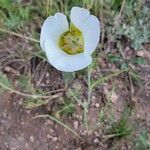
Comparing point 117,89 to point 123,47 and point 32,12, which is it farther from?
point 32,12

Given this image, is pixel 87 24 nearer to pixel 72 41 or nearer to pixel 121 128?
pixel 72 41

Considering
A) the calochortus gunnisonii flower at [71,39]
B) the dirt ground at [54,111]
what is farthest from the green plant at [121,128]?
the calochortus gunnisonii flower at [71,39]

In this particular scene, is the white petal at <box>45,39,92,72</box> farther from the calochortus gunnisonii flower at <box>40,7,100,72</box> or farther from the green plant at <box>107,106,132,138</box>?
the green plant at <box>107,106,132,138</box>

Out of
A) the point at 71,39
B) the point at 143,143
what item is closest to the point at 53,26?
the point at 71,39

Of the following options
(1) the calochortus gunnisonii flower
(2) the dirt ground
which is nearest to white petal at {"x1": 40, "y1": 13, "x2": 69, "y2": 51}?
(1) the calochortus gunnisonii flower

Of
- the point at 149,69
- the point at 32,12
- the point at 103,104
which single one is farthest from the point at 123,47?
the point at 32,12

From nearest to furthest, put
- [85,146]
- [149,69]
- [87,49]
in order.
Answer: [87,49], [85,146], [149,69]
